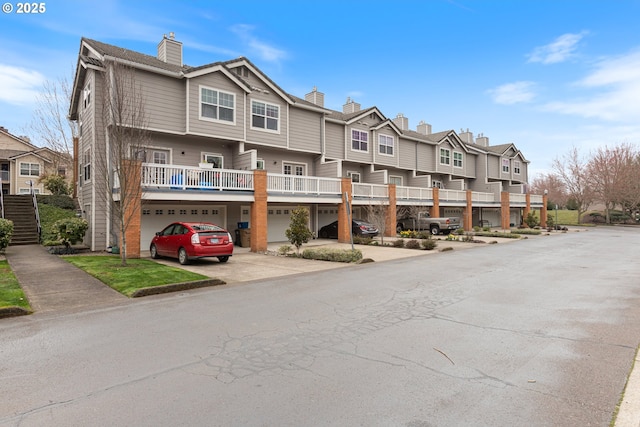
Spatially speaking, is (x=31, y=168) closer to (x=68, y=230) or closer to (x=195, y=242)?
(x=68, y=230)

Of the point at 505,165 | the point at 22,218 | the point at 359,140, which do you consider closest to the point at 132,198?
the point at 22,218

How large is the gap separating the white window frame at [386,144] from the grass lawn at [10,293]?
83.0ft

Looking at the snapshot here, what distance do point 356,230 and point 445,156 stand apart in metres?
17.9

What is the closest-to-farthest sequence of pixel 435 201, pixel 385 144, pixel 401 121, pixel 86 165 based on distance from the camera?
1. pixel 86 165
2. pixel 385 144
3. pixel 435 201
4. pixel 401 121

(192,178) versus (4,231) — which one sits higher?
(192,178)

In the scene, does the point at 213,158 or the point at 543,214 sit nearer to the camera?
the point at 213,158

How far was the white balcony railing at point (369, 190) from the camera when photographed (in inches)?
986

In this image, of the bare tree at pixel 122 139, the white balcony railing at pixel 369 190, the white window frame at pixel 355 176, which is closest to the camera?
the bare tree at pixel 122 139

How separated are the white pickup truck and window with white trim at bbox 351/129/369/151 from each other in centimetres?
670

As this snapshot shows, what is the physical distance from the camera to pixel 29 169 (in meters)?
43.3

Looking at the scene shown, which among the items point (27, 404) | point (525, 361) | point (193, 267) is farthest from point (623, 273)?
point (27, 404)

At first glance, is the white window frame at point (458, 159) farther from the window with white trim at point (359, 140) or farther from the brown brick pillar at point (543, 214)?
the window with white trim at point (359, 140)

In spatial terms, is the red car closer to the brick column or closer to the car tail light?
the car tail light

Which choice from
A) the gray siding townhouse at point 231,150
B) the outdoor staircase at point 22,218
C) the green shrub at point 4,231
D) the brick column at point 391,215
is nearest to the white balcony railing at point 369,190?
the gray siding townhouse at point 231,150
